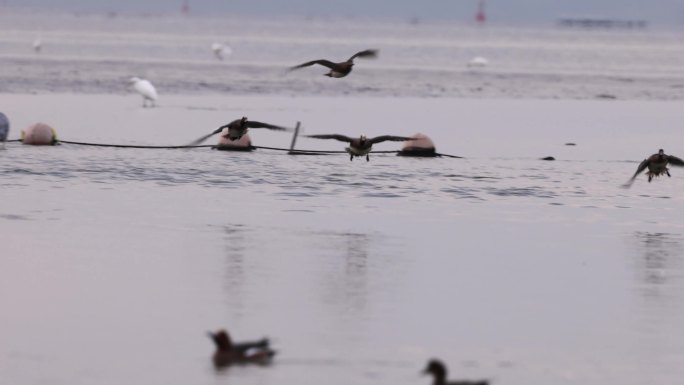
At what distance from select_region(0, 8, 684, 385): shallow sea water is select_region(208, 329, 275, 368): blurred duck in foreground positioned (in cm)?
15

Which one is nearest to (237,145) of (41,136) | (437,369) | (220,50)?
(41,136)

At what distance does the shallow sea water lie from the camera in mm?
13914

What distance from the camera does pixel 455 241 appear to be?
2105cm

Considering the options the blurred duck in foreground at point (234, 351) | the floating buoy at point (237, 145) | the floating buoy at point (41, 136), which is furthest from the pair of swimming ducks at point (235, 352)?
the floating buoy at point (41, 136)

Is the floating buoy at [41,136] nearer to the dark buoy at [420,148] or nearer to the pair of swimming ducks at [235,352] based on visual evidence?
the dark buoy at [420,148]

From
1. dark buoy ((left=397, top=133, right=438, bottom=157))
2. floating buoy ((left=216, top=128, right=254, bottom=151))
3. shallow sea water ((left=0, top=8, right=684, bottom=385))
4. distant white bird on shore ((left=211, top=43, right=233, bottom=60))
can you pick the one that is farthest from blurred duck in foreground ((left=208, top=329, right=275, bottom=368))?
distant white bird on shore ((left=211, top=43, right=233, bottom=60))

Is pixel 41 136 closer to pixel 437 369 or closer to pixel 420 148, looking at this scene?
pixel 420 148

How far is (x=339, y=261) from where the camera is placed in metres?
19.1

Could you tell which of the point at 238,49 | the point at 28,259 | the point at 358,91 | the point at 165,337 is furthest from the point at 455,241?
the point at 238,49

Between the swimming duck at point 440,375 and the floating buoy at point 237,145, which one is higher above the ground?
the floating buoy at point 237,145

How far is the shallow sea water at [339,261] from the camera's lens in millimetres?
13914

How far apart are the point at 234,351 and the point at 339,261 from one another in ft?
18.8

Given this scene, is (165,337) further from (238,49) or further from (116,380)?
(238,49)

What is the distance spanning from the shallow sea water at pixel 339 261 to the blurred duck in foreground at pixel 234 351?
0.51ft
